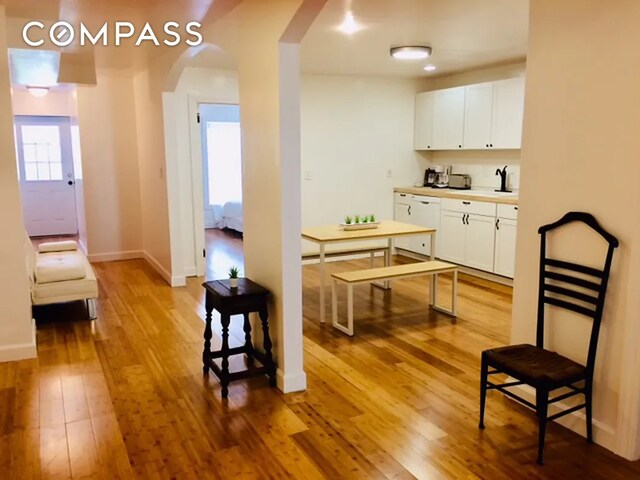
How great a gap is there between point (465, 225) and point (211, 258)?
11.3 ft

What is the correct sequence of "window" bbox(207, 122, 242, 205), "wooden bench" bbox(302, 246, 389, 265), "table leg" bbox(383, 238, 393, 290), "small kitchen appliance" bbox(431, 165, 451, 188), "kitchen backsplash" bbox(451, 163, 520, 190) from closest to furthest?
"wooden bench" bbox(302, 246, 389, 265) → "table leg" bbox(383, 238, 393, 290) → "kitchen backsplash" bbox(451, 163, 520, 190) → "small kitchen appliance" bbox(431, 165, 451, 188) → "window" bbox(207, 122, 242, 205)

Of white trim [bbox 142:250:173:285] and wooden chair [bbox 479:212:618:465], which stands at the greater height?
wooden chair [bbox 479:212:618:465]

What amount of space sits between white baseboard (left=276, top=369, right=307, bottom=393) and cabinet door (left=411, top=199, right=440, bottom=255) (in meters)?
3.62

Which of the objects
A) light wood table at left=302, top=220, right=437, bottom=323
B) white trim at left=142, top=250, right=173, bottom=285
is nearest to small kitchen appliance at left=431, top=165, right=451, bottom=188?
light wood table at left=302, top=220, right=437, bottom=323

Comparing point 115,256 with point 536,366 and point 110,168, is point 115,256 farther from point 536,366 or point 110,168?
point 536,366

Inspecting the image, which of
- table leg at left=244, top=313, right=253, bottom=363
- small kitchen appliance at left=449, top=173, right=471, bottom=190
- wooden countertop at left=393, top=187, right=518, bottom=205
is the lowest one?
table leg at left=244, top=313, right=253, bottom=363

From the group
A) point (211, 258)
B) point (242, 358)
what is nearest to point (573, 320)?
point (242, 358)

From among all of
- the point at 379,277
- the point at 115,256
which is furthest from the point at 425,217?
the point at 115,256

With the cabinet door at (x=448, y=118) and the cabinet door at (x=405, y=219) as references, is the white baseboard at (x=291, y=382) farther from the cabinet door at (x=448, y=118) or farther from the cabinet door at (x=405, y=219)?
the cabinet door at (x=448, y=118)

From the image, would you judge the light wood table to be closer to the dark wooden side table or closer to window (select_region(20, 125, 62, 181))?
the dark wooden side table

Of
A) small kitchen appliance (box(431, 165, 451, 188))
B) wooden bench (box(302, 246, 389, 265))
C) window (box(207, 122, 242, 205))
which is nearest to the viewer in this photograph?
wooden bench (box(302, 246, 389, 265))

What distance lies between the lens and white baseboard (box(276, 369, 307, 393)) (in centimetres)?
331

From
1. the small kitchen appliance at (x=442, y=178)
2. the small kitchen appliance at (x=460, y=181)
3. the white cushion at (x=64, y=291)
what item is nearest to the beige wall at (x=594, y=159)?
the white cushion at (x=64, y=291)

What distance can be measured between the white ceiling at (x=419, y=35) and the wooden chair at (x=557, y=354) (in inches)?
72.2
